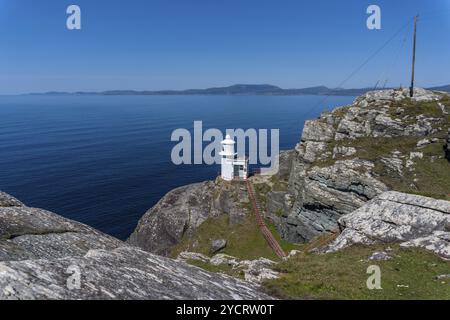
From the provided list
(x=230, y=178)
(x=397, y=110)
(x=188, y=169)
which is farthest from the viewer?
(x=188, y=169)

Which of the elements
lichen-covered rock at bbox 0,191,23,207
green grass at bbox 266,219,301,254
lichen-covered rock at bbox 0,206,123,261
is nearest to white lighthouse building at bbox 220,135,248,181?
green grass at bbox 266,219,301,254

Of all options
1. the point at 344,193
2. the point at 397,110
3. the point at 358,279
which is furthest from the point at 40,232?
the point at 397,110

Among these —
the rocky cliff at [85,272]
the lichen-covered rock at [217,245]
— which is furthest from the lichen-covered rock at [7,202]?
the lichen-covered rock at [217,245]

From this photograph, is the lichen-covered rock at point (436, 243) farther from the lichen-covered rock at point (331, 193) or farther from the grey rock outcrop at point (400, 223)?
the lichen-covered rock at point (331, 193)

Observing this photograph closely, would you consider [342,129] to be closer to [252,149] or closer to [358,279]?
[358,279]

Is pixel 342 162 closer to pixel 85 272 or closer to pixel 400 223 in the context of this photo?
pixel 400 223

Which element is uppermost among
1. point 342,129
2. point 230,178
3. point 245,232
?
point 342,129

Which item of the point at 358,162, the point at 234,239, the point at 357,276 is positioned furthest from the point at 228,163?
the point at 357,276

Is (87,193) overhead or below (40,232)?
below
